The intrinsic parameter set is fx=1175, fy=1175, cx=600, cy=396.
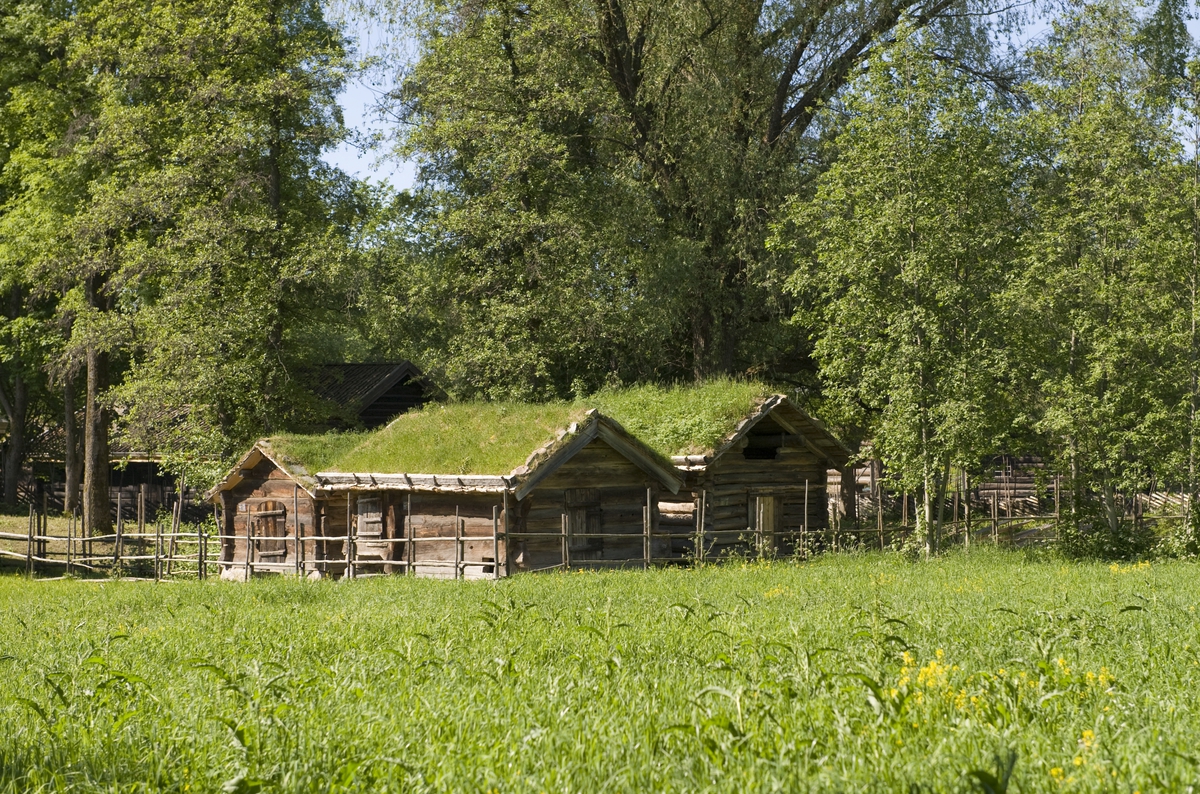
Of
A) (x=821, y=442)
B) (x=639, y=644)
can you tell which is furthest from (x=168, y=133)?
(x=639, y=644)

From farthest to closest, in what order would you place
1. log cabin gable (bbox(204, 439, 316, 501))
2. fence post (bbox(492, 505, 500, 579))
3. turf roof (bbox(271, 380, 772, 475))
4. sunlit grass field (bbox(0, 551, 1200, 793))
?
log cabin gable (bbox(204, 439, 316, 501)) < turf roof (bbox(271, 380, 772, 475)) < fence post (bbox(492, 505, 500, 579)) < sunlit grass field (bbox(0, 551, 1200, 793))

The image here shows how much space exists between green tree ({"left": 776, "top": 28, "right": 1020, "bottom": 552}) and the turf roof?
3295 mm

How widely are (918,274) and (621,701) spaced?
17.7 m

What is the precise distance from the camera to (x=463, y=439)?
1000 inches

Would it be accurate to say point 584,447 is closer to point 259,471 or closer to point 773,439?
point 773,439

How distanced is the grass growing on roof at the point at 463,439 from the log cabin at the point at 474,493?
0.03 metres

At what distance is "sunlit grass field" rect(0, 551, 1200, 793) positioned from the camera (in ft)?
17.7

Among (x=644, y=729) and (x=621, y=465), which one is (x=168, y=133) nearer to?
(x=621, y=465)

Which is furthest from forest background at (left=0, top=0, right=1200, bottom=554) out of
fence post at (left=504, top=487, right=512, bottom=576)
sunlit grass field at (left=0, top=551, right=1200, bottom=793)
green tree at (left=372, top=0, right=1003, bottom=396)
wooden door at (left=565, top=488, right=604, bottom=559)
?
sunlit grass field at (left=0, top=551, right=1200, bottom=793)

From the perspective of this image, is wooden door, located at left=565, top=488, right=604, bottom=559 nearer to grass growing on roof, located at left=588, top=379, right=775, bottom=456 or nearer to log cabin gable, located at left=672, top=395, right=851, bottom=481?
grass growing on roof, located at left=588, top=379, right=775, bottom=456

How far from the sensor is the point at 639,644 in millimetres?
9367

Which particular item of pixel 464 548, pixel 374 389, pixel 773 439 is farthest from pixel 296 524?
pixel 374 389

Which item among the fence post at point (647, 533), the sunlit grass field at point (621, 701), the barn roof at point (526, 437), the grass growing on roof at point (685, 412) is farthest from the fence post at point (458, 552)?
the sunlit grass field at point (621, 701)

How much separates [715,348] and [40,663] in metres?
24.5
